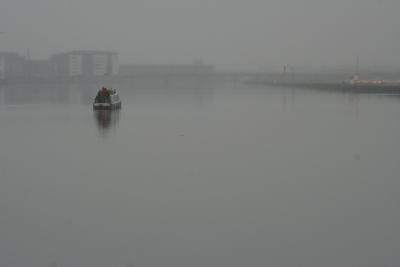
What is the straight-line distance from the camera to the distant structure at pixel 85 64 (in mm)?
163250

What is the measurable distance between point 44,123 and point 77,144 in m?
9.73

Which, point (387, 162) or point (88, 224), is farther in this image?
point (387, 162)

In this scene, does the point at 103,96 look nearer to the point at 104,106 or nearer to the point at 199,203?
the point at 104,106

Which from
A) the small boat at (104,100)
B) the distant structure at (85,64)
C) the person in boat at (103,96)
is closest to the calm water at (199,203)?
the small boat at (104,100)

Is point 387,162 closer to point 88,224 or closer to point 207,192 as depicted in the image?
point 207,192

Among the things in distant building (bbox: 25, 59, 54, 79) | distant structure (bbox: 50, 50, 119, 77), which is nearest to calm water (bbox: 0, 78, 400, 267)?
distant structure (bbox: 50, 50, 119, 77)

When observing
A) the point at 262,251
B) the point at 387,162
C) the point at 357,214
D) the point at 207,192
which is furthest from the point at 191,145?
the point at 262,251

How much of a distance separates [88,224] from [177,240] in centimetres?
136

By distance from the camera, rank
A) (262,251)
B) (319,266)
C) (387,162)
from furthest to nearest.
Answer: (387,162)
(262,251)
(319,266)

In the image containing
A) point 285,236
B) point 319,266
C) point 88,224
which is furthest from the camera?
point 88,224

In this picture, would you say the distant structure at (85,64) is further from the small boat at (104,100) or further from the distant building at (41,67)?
the small boat at (104,100)

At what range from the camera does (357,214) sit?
8.79 meters

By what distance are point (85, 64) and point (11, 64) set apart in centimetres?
2021

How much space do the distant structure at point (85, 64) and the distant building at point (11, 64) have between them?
10.1 metres
